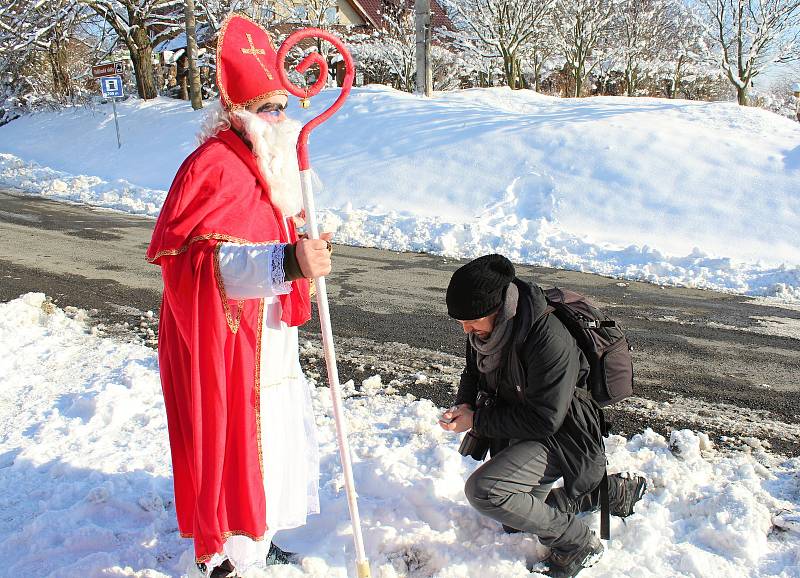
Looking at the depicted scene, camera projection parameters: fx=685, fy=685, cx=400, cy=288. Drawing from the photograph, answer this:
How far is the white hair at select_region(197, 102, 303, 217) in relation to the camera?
7.83 ft

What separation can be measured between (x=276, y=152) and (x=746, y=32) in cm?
1659

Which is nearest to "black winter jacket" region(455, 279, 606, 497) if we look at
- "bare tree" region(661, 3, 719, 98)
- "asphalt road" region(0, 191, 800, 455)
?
"asphalt road" region(0, 191, 800, 455)

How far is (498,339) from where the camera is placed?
2.69 meters

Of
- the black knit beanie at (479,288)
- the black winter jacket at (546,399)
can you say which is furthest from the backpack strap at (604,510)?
the black knit beanie at (479,288)

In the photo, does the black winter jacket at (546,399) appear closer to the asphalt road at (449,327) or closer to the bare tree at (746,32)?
the asphalt road at (449,327)

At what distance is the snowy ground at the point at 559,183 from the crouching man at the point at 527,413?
17.8 ft

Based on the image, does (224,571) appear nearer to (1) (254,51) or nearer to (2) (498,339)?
(2) (498,339)

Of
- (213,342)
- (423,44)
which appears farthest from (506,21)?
(213,342)

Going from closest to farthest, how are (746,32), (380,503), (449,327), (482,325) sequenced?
(482,325), (380,503), (449,327), (746,32)

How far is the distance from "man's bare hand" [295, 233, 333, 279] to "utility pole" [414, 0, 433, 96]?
15.2 meters

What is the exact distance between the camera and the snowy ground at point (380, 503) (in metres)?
2.84

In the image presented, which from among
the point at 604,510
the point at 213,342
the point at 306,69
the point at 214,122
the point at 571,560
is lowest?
the point at 571,560

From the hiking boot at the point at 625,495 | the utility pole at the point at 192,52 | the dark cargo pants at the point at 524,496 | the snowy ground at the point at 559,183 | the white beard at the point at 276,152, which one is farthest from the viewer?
the utility pole at the point at 192,52

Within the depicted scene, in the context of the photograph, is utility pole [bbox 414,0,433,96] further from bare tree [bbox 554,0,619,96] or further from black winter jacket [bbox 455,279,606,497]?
black winter jacket [bbox 455,279,606,497]
